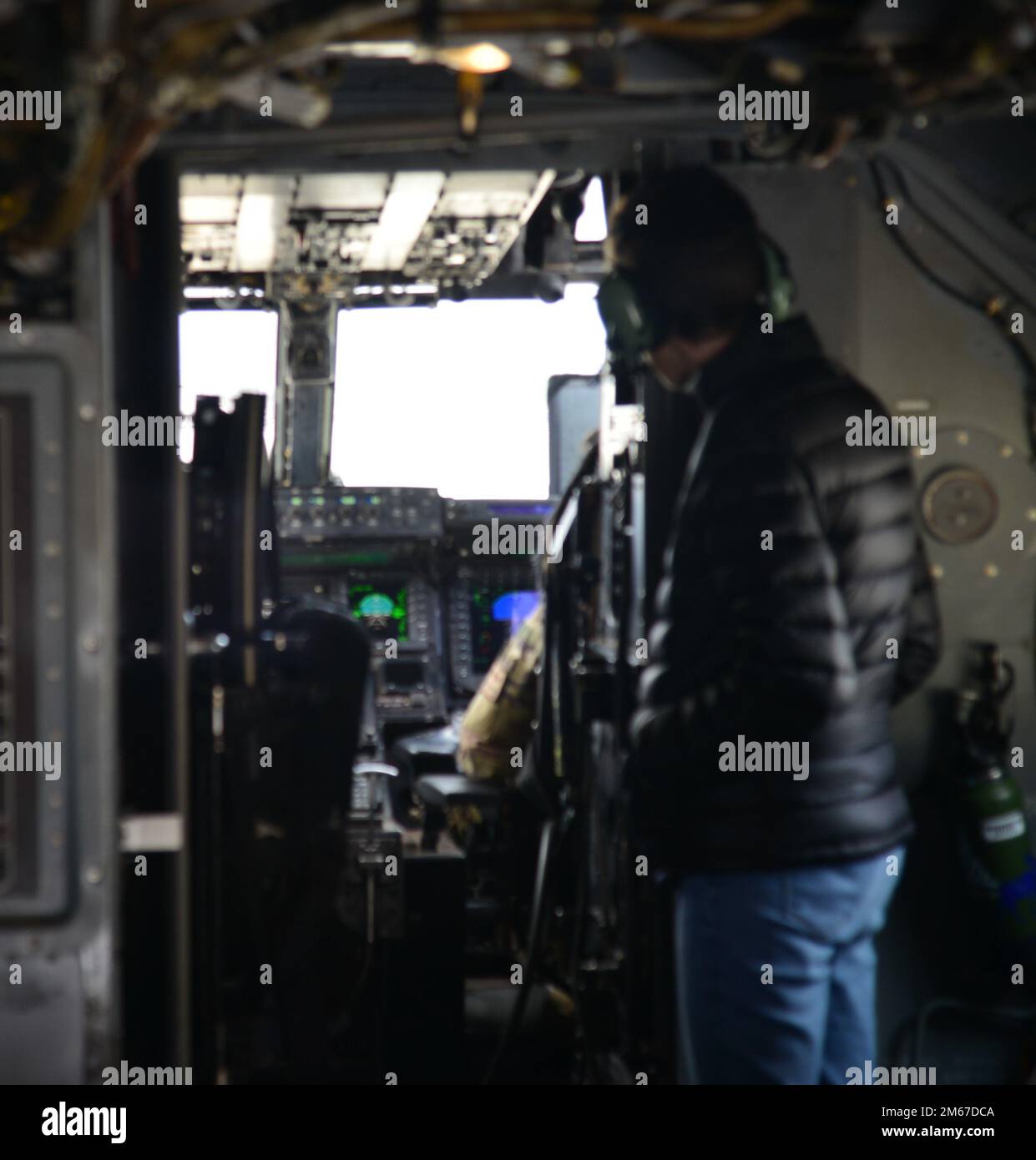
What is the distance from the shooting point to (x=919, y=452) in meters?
3.70

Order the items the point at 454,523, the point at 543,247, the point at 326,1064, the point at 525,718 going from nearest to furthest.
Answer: the point at 326,1064, the point at 525,718, the point at 543,247, the point at 454,523

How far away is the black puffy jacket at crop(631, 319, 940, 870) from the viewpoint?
2.88 meters

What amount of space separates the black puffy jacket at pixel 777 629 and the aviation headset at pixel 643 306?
0.40ft

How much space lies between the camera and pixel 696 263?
314cm

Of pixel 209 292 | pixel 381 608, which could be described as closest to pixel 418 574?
pixel 381 608

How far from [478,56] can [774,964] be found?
5.80 feet

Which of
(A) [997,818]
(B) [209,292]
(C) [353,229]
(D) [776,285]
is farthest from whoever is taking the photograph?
(B) [209,292]

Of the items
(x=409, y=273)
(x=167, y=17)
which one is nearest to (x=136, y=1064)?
(x=167, y=17)

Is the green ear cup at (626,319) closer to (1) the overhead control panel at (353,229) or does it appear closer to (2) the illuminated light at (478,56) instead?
(1) the overhead control panel at (353,229)

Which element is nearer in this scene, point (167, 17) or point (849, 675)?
point (167, 17)

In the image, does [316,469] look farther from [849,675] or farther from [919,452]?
[849,675]

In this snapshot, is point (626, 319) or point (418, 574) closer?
point (626, 319)

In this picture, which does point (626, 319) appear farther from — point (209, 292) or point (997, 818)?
point (209, 292)

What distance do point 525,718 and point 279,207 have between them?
1795 millimetres
